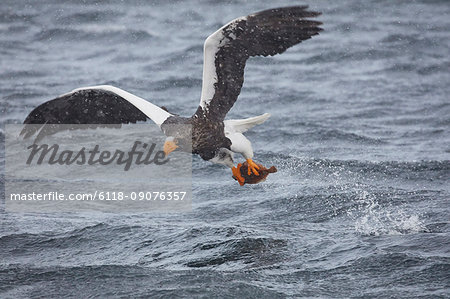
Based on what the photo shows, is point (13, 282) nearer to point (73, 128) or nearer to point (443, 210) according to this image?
point (73, 128)

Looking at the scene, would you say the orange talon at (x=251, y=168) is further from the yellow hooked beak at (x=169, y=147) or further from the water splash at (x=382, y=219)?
the water splash at (x=382, y=219)

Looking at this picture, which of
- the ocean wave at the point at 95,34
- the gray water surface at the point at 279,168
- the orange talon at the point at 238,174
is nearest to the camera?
the gray water surface at the point at 279,168

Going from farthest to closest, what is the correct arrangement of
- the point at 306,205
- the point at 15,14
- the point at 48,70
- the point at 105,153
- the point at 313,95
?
the point at 15,14 < the point at 48,70 < the point at 313,95 < the point at 105,153 < the point at 306,205

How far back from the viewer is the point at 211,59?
291 inches

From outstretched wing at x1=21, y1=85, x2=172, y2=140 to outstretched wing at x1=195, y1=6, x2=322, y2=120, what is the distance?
3.79 feet

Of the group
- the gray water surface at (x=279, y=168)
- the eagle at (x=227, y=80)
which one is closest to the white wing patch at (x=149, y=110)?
the eagle at (x=227, y=80)

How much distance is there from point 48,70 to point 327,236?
34.4 feet

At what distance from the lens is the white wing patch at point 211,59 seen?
727cm

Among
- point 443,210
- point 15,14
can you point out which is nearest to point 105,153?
point 443,210

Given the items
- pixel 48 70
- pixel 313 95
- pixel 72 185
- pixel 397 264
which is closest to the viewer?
pixel 397 264

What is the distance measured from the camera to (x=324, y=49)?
17156mm

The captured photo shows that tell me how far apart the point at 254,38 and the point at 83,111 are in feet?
7.27

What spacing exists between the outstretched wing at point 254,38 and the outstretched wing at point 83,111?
116 cm

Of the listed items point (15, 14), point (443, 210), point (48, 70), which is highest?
point (15, 14)
